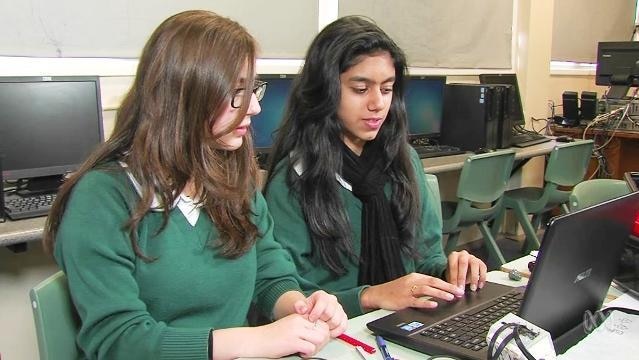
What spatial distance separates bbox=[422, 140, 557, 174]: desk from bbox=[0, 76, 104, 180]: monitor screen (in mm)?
1567

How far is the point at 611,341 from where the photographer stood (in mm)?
1072

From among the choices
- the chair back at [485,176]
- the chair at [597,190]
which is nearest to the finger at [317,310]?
the chair at [597,190]

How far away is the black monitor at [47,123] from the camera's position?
201cm

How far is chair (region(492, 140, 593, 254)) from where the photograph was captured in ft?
11.4

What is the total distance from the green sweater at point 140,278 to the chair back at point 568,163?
2724 mm

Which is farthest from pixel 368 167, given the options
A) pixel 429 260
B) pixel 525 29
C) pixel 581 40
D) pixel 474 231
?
pixel 581 40

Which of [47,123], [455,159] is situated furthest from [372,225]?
[455,159]

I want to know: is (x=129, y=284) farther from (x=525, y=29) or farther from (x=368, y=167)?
(x=525, y=29)

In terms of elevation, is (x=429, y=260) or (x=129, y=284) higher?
(x=129, y=284)

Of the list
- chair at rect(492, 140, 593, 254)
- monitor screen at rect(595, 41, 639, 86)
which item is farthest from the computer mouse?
monitor screen at rect(595, 41, 639, 86)

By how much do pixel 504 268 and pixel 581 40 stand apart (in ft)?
14.7

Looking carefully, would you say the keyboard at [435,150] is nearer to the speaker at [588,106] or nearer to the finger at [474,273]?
the speaker at [588,106]

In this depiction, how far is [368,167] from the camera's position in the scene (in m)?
1.59

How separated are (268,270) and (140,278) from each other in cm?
32
